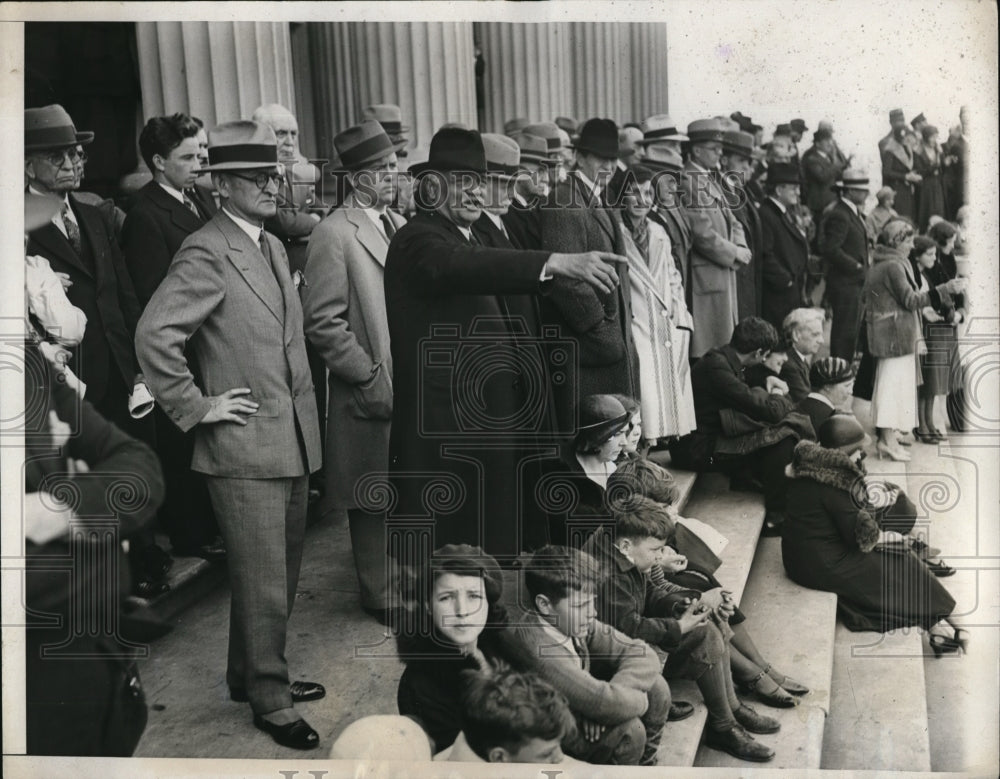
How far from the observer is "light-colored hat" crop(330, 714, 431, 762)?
5.56 meters

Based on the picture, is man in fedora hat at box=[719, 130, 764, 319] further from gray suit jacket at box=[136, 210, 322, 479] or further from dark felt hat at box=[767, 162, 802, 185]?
gray suit jacket at box=[136, 210, 322, 479]

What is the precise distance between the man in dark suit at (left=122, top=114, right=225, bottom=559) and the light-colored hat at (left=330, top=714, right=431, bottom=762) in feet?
3.10

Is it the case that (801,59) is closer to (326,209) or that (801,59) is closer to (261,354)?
(326,209)

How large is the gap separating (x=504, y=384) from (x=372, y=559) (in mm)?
953

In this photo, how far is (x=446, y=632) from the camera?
18.0 feet

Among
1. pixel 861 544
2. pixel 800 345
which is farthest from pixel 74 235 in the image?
pixel 861 544

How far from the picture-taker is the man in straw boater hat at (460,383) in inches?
Result: 221

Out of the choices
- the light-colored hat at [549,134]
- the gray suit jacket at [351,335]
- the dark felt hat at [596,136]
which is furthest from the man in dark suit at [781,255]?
the gray suit jacket at [351,335]

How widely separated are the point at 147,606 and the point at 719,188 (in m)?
3.10

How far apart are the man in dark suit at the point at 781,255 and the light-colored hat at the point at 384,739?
2.38 metres

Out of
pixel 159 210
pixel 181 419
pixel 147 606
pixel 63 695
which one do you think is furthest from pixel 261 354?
pixel 63 695

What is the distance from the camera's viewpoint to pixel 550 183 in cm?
575

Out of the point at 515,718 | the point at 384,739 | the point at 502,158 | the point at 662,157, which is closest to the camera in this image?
the point at 515,718

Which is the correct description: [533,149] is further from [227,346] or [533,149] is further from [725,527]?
[725,527]
